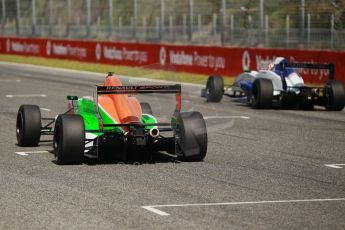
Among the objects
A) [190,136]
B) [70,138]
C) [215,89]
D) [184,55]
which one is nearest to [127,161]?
[190,136]

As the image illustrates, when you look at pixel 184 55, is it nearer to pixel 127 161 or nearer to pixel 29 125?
pixel 29 125

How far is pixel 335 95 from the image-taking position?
20.2 m

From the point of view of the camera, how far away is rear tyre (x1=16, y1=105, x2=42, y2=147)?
12.9 meters

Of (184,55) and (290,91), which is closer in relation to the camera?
(290,91)

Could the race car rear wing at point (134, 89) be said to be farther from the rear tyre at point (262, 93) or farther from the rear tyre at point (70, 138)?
the rear tyre at point (262, 93)

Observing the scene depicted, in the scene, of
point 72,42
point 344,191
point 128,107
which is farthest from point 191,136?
point 72,42

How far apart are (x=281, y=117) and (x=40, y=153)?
24.1 ft

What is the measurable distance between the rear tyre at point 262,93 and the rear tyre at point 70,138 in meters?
9.21

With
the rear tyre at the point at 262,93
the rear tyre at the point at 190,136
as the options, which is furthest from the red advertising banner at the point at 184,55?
the rear tyre at the point at 190,136

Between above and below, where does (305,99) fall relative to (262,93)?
below

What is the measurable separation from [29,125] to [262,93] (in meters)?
8.26

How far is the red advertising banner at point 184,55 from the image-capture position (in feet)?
86.2

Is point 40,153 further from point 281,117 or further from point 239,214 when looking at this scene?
point 281,117

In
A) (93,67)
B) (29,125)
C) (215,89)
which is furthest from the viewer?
(93,67)
